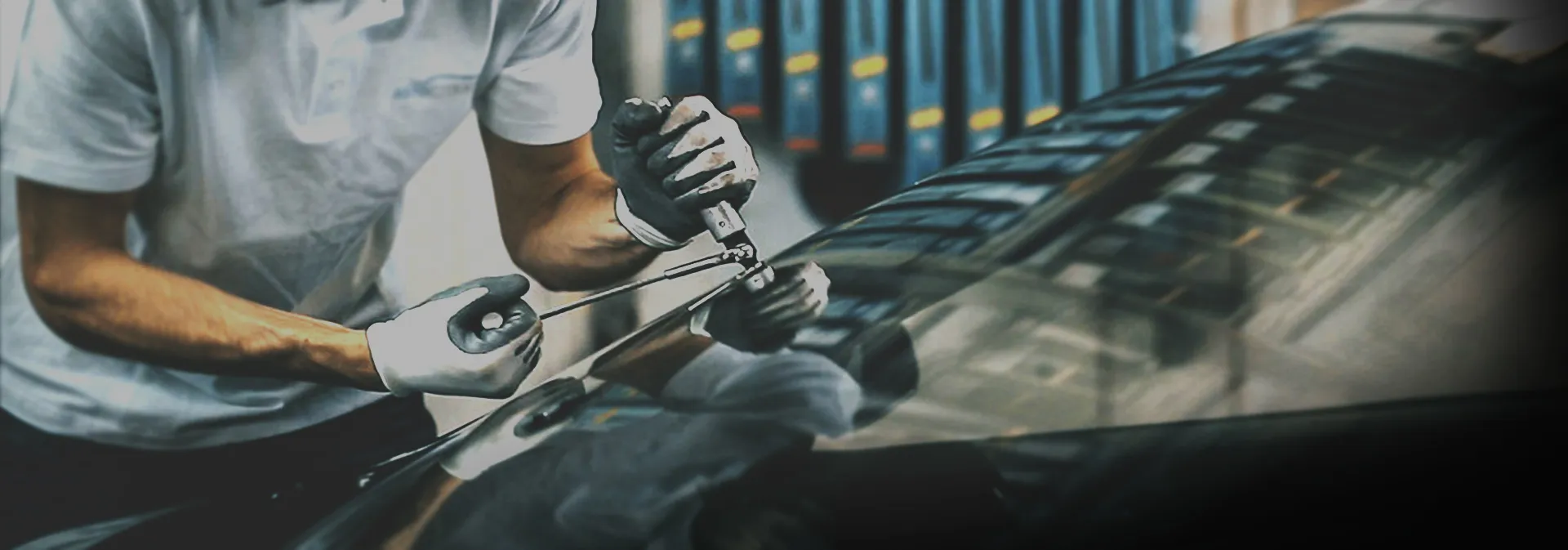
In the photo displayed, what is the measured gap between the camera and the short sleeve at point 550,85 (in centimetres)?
144

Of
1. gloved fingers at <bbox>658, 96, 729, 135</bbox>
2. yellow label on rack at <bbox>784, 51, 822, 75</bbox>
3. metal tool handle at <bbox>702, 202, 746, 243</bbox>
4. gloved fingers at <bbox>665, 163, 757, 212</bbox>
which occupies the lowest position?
metal tool handle at <bbox>702, 202, 746, 243</bbox>

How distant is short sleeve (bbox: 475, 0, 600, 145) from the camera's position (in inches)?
56.7

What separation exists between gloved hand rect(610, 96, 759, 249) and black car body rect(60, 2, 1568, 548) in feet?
0.32

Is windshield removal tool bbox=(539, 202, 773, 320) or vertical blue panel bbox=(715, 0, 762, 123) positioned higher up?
vertical blue panel bbox=(715, 0, 762, 123)

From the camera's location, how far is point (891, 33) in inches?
57.7

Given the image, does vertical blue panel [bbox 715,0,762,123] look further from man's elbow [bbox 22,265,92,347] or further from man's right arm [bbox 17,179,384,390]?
man's elbow [bbox 22,265,92,347]

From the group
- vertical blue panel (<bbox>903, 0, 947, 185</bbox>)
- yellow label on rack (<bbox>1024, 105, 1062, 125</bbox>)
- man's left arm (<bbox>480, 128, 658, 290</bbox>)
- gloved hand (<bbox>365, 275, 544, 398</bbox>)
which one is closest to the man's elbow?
gloved hand (<bbox>365, 275, 544, 398</bbox>)

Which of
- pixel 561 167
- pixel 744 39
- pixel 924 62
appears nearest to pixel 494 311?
pixel 561 167

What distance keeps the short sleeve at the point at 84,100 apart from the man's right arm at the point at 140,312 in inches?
0.9

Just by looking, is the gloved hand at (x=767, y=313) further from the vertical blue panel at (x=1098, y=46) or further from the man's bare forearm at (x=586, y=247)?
the vertical blue panel at (x=1098, y=46)

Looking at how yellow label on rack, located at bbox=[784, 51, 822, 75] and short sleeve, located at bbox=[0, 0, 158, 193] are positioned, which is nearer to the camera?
short sleeve, located at bbox=[0, 0, 158, 193]

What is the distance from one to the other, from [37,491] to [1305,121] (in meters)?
1.45

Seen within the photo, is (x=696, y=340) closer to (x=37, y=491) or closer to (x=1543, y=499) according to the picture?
(x=37, y=491)

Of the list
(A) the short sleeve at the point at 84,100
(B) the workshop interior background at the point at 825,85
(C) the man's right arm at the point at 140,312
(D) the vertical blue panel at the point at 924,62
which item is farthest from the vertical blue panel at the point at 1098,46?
(A) the short sleeve at the point at 84,100
